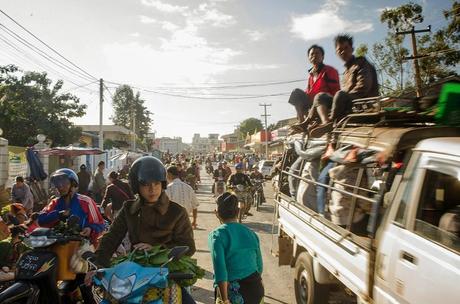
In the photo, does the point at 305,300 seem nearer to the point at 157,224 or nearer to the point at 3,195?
the point at 157,224

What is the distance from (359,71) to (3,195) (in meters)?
12.3

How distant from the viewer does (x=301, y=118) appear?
23.5 feet

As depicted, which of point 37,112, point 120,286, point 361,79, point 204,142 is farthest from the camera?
point 204,142

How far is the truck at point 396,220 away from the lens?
254cm

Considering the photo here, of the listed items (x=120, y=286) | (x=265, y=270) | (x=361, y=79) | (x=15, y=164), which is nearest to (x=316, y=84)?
(x=361, y=79)

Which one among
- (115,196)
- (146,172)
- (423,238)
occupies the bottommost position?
(115,196)

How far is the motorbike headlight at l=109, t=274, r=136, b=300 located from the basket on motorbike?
1.67 meters

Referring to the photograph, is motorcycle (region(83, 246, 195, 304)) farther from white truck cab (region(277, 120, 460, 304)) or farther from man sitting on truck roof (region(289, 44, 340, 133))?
man sitting on truck roof (region(289, 44, 340, 133))

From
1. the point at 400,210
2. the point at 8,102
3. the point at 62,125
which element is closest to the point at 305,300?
the point at 400,210

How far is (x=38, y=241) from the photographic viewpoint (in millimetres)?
3629

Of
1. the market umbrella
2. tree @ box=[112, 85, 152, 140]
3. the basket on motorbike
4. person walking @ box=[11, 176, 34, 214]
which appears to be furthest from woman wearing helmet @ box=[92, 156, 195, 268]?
tree @ box=[112, 85, 152, 140]

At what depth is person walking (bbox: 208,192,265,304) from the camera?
10.7 ft

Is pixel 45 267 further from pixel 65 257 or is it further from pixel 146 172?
pixel 146 172

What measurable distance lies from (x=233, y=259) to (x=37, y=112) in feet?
78.6
